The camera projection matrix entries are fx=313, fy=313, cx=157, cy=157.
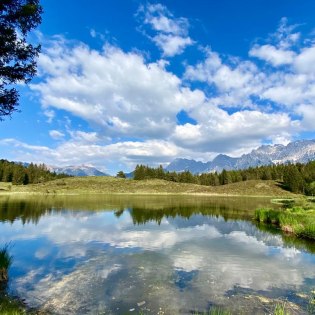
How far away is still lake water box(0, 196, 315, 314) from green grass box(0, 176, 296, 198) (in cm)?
12778

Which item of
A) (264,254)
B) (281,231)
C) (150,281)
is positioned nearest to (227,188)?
(281,231)

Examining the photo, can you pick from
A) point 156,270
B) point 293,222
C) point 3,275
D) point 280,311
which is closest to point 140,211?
point 293,222

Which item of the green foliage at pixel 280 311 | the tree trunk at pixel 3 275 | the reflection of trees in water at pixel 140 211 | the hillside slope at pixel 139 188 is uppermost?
the hillside slope at pixel 139 188

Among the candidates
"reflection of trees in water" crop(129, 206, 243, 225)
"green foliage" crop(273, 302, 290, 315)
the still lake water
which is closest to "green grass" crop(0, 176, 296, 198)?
"reflection of trees in water" crop(129, 206, 243, 225)

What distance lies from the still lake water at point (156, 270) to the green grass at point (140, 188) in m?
128

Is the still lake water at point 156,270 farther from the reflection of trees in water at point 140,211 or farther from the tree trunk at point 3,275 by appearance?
the reflection of trees in water at point 140,211

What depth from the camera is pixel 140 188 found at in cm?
18188

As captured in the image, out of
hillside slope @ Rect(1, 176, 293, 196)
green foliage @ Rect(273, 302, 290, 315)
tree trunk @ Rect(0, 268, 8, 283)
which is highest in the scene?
hillside slope @ Rect(1, 176, 293, 196)

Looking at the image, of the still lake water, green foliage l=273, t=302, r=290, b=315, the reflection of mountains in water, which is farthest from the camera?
the reflection of mountains in water

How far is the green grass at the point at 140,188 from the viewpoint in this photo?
16550 cm

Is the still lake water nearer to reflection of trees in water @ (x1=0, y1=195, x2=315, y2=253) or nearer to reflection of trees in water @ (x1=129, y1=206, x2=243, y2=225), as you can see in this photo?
reflection of trees in water @ (x1=0, y1=195, x2=315, y2=253)

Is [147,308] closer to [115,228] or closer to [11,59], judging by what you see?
[11,59]

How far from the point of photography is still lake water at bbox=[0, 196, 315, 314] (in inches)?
673

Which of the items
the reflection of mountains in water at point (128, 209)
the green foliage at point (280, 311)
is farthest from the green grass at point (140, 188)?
the green foliage at point (280, 311)
